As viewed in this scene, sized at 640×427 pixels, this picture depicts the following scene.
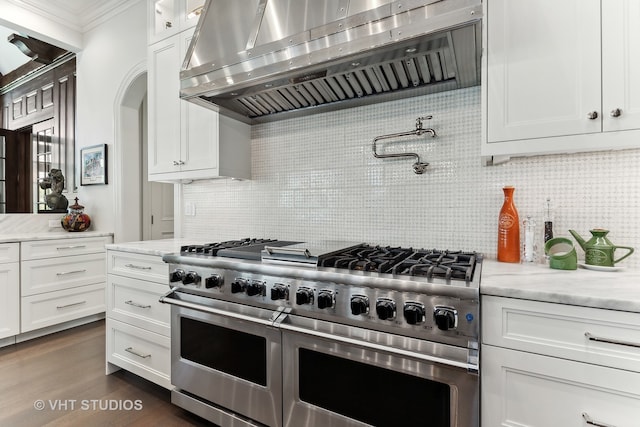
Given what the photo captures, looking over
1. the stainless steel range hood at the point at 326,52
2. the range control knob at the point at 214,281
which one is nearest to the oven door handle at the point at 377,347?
the range control knob at the point at 214,281

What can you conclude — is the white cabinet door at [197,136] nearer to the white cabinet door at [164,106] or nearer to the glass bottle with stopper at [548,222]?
the white cabinet door at [164,106]

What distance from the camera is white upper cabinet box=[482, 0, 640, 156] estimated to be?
3.84 ft

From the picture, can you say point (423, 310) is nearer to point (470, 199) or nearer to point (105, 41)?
point (470, 199)

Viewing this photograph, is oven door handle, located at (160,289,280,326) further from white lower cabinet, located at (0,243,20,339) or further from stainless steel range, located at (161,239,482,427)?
white lower cabinet, located at (0,243,20,339)

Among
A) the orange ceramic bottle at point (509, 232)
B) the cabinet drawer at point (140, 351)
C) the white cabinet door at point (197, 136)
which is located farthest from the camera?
the white cabinet door at point (197, 136)

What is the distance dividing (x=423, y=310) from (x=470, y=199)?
831mm

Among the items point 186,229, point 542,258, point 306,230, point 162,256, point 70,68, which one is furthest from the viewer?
point 70,68

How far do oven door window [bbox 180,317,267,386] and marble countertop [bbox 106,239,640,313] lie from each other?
1.03m

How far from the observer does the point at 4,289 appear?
8.97 feet

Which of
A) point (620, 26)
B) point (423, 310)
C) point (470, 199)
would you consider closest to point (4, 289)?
point (423, 310)

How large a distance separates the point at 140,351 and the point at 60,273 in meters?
1.71

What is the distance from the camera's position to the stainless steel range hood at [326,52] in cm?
128

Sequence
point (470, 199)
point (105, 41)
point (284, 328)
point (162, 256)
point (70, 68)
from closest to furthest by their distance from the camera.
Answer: point (284, 328)
point (470, 199)
point (162, 256)
point (105, 41)
point (70, 68)

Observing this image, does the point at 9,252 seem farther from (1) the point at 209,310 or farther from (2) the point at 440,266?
(2) the point at 440,266
